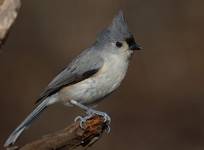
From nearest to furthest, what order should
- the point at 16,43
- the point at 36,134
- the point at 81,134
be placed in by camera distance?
the point at 81,134 < the point at 36,134 < the point at 16,43

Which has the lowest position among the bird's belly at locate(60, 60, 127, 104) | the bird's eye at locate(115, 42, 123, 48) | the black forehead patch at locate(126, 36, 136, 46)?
the bird's belly at locate(60, 60, 127, 104)

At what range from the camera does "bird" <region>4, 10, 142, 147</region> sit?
5527 millimetres

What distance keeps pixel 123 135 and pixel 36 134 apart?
1.00 meters

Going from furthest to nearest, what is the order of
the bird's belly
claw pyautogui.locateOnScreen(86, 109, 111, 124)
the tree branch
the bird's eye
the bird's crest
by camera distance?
the bird's eye < the bird's belly < the bird's crest < claw pyautogui.locateOnScreen(86, 109, 111, 124) < the tree branch

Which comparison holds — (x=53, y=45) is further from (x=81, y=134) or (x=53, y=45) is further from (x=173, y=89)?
(x=81, y=134)

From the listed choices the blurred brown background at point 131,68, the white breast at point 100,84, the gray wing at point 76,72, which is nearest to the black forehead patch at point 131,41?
the white breast at point 100,84

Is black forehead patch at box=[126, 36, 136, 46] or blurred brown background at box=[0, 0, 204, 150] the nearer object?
black forehead patch at box=[126, 36, 136, 46]

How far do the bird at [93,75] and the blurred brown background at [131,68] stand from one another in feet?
10.7

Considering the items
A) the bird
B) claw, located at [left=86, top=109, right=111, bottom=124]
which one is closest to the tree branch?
claw, located at [left=86, top=109, right=111, bottom=124]

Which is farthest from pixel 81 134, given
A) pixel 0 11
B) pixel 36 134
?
pixel 36 134

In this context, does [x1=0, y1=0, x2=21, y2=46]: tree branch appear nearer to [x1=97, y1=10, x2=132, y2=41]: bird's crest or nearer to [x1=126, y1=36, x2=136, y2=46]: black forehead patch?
[x1=97, y1=10, x2=132, y2=41]: bird's crest

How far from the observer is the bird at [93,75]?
18.1 feet

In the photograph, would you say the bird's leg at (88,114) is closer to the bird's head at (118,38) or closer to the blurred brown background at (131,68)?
the bird's head at (118,38)

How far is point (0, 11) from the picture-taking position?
448 centimetres
